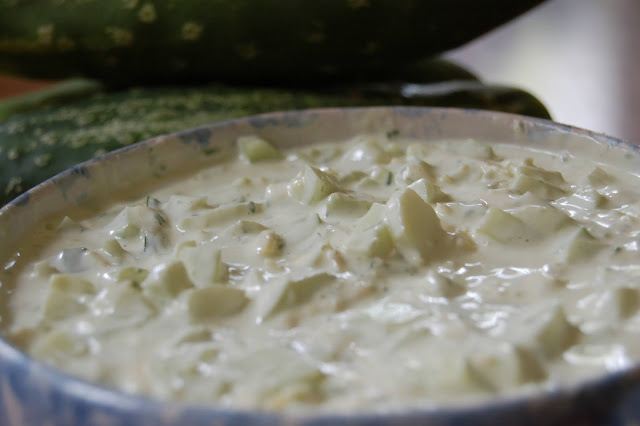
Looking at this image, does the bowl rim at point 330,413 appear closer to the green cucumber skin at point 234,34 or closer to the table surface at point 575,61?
the green cucumber skin at point 234,34

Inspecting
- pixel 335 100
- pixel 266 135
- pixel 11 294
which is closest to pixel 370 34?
pixel 335 100

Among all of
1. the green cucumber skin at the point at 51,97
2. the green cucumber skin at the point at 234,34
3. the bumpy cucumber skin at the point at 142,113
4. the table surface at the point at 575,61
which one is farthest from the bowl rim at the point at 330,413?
the table surface at the point at 575,61

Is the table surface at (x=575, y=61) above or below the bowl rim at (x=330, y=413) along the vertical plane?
above

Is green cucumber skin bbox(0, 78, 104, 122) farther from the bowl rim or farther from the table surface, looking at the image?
the bowl rim

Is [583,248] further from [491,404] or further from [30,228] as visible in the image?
[30,228]

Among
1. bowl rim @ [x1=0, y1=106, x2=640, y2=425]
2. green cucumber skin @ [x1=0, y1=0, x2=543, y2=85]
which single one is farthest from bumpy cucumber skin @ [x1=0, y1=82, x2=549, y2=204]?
bowl rim @ [x1=0, y1=106, x2=640, y2=425]

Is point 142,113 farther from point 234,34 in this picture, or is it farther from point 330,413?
point 330,413
